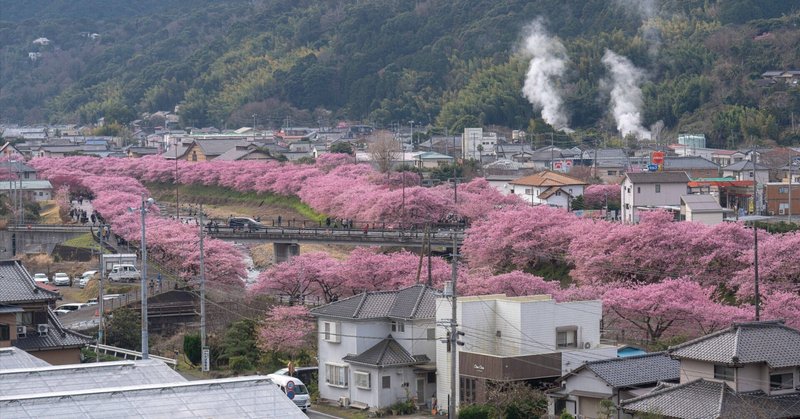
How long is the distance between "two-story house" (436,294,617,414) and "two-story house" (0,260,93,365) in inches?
284

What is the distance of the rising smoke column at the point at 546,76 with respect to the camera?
94.6 metres

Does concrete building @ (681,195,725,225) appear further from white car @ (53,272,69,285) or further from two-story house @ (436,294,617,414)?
white car @ (53,272,69,285)

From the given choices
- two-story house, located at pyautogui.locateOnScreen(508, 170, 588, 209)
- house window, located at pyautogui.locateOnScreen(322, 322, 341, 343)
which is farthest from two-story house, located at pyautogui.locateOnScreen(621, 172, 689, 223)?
house window, located at pyautogui.locateOnScreen(322, 322, 341, 343)

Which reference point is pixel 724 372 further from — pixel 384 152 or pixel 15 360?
pixel 384 152

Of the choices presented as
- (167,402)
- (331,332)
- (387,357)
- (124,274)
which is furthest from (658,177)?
(167,402)

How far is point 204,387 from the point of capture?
54.5ft

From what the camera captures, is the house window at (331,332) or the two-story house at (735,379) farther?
the house window at (331,332)

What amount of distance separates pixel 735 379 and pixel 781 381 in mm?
828

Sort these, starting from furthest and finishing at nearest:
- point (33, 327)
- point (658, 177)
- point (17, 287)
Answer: point (658, 177)
point (17, 287)
point (33, 327)

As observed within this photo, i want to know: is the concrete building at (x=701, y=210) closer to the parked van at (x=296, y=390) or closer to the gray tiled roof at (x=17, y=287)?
the parked van at (x=296, y=390)

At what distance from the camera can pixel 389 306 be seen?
92.6 ft

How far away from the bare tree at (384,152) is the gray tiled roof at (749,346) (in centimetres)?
4545

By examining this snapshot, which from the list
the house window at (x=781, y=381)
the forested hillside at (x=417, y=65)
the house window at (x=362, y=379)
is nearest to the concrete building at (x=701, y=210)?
the house window at (x=362, y=379)

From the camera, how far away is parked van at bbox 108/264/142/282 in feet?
146
